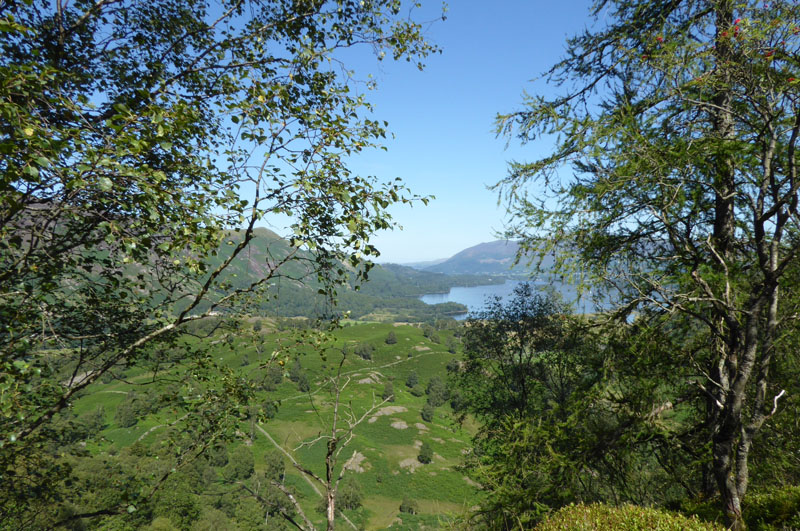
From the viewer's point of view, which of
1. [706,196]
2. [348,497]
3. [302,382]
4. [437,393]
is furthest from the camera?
[437,393]

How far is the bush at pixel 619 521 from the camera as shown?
480 centimetres

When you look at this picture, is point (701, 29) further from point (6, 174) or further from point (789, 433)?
point (6, 174)

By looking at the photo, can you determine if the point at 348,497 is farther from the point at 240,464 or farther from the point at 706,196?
the point at 706,196

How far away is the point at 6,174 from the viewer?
8.63ft

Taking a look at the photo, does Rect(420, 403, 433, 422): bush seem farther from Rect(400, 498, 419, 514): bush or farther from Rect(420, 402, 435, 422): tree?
Rect(400, 498, 419, 514): bush

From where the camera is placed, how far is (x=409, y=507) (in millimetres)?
66875

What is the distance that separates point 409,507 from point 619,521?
252 feet

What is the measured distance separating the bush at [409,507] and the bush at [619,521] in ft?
249

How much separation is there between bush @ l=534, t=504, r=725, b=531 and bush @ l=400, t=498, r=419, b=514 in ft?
249

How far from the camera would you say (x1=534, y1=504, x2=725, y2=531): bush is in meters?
4.80

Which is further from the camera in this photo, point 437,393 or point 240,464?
point 437,393

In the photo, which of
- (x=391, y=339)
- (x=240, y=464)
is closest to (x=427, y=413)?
(x=240, y=464)

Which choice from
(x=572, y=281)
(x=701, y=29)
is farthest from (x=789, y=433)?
(x=701, y=29)

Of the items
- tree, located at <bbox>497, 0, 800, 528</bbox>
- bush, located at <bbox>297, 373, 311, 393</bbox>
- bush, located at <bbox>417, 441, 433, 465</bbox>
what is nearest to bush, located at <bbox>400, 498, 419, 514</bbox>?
bush, located at <bbox>417, 441, 433, 465</bbox>
